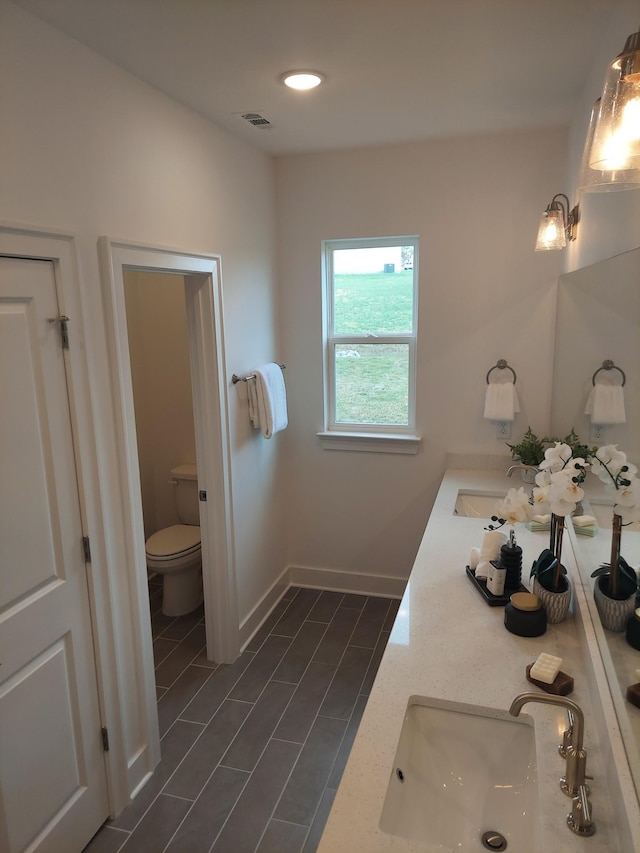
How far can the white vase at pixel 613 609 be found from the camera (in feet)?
4.65

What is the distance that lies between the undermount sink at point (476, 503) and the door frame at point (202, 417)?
1231mm

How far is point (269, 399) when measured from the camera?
3.15 meters

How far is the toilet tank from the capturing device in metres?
3.79

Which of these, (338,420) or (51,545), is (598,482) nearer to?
(51,545)

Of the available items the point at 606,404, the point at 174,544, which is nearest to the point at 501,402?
the point at 606,404

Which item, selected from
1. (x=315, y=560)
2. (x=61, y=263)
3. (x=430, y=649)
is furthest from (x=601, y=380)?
(x=315, y=560)

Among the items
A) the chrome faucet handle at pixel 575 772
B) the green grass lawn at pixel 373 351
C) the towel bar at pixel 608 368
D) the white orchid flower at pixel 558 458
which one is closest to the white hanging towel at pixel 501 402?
the green grass lawn at pixel 373 351

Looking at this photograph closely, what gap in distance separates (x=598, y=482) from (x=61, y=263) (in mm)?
1782

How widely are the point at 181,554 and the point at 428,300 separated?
6.87ft

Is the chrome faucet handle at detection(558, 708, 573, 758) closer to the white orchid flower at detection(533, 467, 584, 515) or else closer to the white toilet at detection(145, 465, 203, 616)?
the white orchid flower at detection(533, 467, 584, 515)

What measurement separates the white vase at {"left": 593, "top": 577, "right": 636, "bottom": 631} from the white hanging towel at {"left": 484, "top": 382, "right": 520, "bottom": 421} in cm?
168

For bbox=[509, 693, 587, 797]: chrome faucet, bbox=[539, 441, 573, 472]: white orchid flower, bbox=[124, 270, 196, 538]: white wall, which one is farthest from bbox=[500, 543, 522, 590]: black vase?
bbox=[124, 270, 196, 538]: white wall

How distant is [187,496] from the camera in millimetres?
3838

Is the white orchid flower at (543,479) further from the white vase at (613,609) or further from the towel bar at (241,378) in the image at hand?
the towel bar at (241,378)
